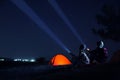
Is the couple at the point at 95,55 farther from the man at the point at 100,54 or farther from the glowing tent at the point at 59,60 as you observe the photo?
the glowing tent at the point at 59,60

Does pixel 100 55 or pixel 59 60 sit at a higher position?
pixel 59 60

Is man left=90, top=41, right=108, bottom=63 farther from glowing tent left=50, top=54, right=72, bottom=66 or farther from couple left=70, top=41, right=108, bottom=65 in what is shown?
glowing tent left=50, top=54, right=72, bottom=66

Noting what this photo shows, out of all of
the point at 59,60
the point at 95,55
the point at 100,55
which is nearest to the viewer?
the point at 100,55

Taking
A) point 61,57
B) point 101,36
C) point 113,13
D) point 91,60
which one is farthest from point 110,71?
point 113,13

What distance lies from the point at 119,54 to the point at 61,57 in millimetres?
3708

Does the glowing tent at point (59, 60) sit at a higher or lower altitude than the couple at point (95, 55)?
higher

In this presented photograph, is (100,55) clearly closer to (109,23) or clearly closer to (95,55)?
(95,55)

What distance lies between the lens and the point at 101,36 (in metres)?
21.7

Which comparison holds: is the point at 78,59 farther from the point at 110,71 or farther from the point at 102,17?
the point at 102,17

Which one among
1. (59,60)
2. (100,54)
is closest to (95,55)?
(100,54)

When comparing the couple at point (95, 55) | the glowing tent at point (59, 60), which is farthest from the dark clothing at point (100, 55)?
the glowing tent at point (59, 60)

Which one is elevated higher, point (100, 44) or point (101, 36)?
point (101, 36)

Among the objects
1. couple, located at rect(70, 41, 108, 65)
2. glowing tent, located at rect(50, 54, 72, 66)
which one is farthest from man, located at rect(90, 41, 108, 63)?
glowing tent, located at rect(50, 54, 72, 66)

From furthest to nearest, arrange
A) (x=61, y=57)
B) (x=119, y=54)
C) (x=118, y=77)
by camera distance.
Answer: (x=61, y=57)
(x=119, y=54)
(x=118, y=77)
